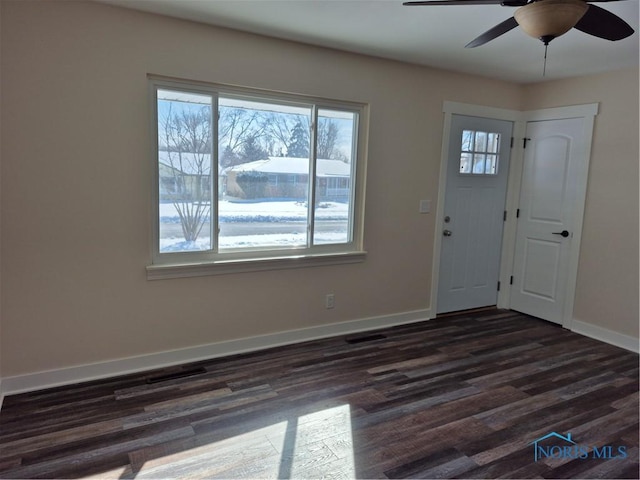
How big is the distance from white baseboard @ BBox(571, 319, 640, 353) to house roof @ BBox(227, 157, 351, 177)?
2.69m

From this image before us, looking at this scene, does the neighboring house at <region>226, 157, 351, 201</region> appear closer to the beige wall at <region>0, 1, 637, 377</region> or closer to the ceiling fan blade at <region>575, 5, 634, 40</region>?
the beige wall at <region>0, 1, 637, 377</region>

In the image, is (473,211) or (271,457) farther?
(473,211)

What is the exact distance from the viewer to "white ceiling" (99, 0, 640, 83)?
2.60 meters

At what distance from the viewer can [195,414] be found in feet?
8.23

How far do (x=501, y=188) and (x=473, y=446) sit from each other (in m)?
3.08


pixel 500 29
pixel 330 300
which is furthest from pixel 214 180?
pixel 500 29

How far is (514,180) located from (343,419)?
338 centimetres

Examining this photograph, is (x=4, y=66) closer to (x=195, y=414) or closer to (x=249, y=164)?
(x=249, y=164)

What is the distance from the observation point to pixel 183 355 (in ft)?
10.4

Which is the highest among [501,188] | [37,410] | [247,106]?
[247,106]

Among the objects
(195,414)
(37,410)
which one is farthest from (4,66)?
(195,414)

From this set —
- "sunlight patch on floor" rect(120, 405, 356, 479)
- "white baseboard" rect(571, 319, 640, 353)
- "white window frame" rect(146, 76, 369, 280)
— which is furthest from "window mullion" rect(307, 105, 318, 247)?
"white baseboard" rect(571, 319, 640, 353)

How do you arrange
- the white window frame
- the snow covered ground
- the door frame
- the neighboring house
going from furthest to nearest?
the door frame, the neighboring house, the snow covered ground, the white window frame

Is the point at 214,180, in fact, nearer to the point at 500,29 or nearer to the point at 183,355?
the point at 183,355
